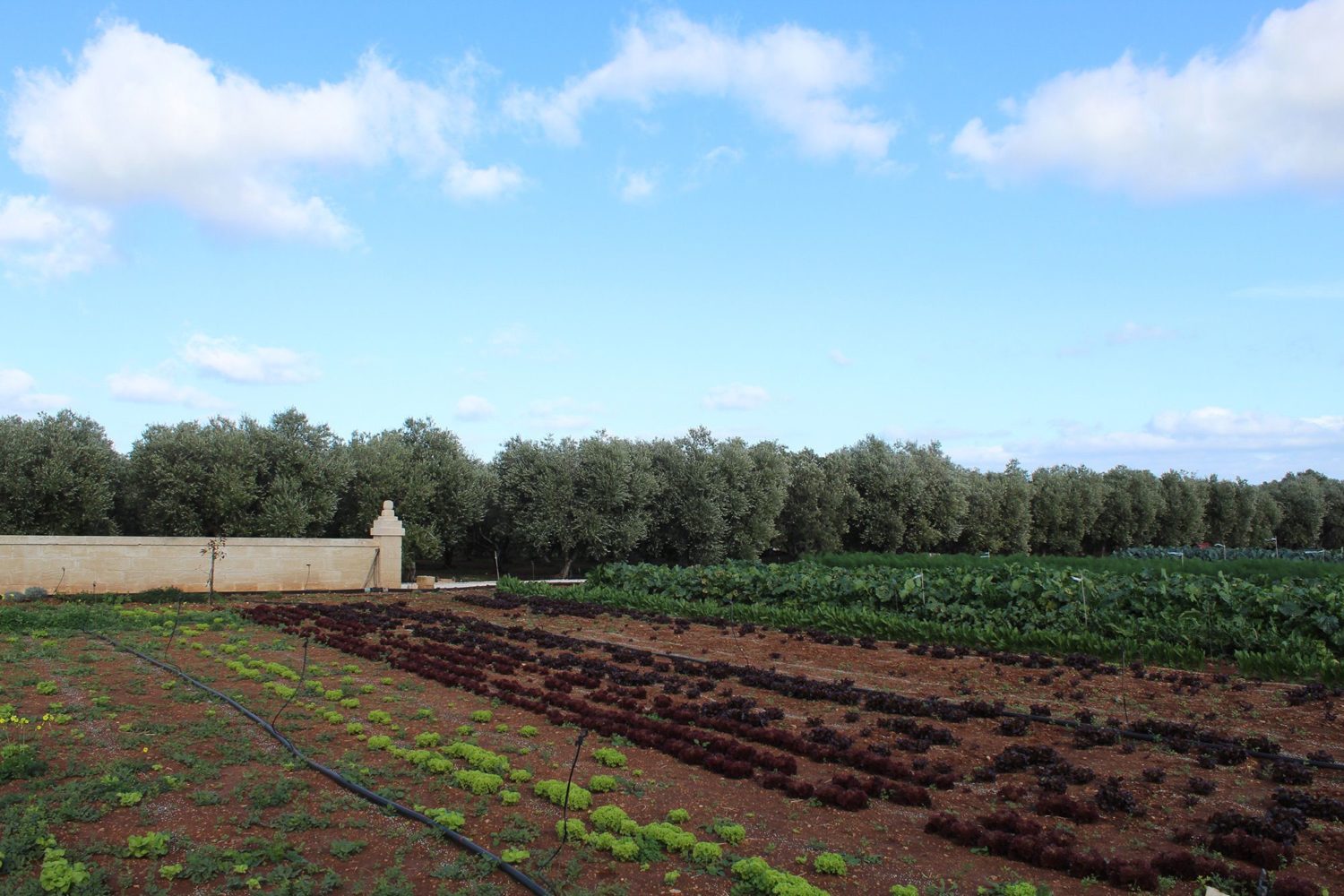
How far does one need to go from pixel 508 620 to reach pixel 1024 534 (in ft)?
173

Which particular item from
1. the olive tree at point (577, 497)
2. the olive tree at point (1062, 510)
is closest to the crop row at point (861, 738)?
the olive tree at point (577, 497)

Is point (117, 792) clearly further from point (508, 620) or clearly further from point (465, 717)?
point (508, 620)

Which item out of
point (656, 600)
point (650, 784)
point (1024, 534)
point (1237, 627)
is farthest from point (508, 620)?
point (1024, 534)

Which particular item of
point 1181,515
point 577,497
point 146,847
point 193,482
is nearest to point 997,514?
point 1181,515

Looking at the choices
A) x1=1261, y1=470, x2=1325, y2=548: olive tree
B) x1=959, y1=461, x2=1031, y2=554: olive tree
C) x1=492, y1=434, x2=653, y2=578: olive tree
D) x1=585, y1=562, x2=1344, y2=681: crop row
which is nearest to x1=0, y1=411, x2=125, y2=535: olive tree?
x1=492, y1=434, x2=653, y2=578: olive tree

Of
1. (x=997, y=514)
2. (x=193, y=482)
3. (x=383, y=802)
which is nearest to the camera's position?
(x=383, y=802)

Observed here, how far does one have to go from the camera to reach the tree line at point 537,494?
35250 mm

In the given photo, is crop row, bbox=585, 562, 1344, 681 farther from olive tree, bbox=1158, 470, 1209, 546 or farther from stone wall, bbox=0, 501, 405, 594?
olive tree, bbox=1158, 470, 1209, 546

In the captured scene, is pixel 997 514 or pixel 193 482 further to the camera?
pixel 997 514

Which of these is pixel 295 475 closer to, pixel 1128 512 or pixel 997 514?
pixel 997 514

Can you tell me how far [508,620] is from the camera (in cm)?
2292

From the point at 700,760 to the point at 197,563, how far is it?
24.9 meters

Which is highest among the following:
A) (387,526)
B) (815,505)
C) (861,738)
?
(815,505)

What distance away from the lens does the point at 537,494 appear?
43.1m
